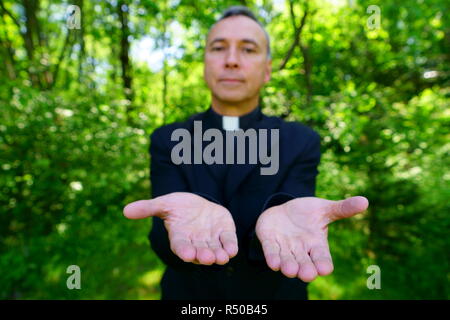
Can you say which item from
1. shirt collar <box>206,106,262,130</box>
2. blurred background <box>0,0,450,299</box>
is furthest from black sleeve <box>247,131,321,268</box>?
blurred background <box>0,0,450,299</box>

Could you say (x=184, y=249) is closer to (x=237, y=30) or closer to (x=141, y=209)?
(x=141, y=209)

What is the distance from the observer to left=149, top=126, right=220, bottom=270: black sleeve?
1.62 meters

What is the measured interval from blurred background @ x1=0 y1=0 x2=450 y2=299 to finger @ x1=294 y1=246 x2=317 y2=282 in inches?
83.1

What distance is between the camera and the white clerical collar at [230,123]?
2.06 metres

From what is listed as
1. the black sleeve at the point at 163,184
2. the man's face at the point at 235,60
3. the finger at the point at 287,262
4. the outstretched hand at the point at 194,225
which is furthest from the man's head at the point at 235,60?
the finger at the point at 287,262

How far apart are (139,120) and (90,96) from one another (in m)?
0.69

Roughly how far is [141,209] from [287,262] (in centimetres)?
70

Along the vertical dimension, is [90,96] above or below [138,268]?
above

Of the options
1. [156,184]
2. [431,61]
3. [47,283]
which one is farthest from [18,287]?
[431,61]

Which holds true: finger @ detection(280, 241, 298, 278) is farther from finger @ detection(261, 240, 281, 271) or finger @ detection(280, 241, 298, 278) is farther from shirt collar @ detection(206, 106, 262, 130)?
shirt collar @ detection(206, 106, 262, 130)

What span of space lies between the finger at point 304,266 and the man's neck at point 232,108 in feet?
3.73

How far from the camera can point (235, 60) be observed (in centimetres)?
191

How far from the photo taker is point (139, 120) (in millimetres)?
3605

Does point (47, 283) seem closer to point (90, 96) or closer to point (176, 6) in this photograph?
point (90, 96)
